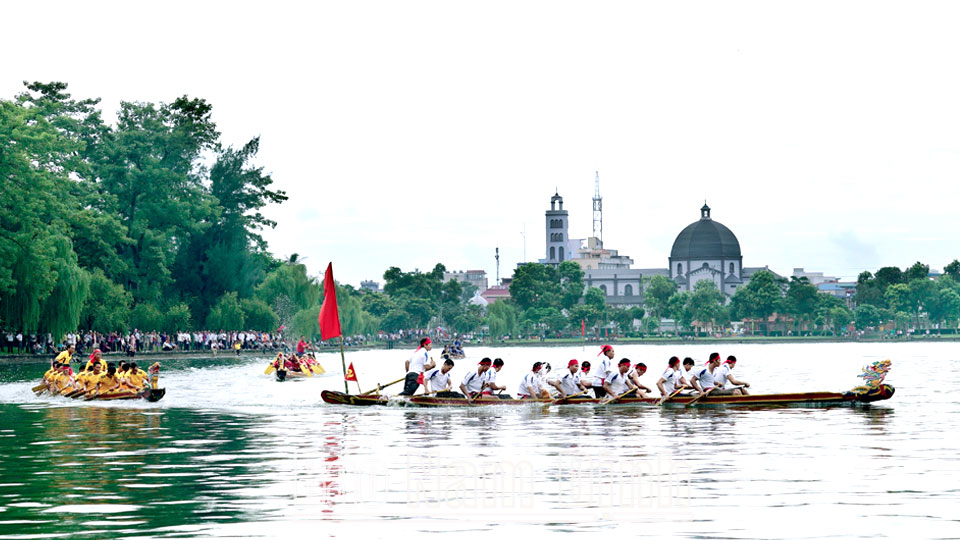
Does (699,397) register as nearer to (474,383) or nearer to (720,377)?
(720,377)

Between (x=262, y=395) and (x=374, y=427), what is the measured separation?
17759 mm

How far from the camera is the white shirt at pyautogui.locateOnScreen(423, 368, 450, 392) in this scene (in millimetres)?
36781

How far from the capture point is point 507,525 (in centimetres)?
1558

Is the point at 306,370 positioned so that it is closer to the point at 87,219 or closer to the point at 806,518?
the point at 87,219

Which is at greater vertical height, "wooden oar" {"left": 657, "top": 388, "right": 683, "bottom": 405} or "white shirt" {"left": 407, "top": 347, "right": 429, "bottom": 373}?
"white shirt" {"left": 407, "top": 347, "right": 429, "bottom": 373}

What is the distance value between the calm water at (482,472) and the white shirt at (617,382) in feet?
1.94

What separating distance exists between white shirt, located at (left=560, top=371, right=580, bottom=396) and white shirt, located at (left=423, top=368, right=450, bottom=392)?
11.0 ft

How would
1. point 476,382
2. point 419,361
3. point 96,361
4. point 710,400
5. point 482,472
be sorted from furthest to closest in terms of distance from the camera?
1. point 96,361
2. point 419,361
3. point 476,382
4. point 710,400
5. point 482,472

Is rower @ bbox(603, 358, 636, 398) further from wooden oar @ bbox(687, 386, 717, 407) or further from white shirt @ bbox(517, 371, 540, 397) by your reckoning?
white shirt @ bbox(517, 371, 540, 397)

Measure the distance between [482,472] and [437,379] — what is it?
1563 cm

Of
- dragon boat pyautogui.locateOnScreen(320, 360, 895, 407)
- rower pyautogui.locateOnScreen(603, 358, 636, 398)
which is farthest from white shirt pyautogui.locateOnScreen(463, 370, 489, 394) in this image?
rower pyautogui.locateOnScreen(603, 358, 636, 398)

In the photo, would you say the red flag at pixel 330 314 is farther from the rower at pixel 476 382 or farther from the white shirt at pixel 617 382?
the white shirt at pixel 617 382

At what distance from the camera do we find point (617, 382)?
3706 centimetres

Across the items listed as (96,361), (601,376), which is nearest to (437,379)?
(601,376)
